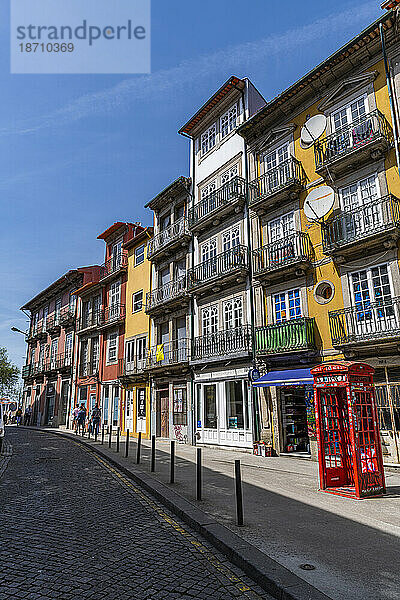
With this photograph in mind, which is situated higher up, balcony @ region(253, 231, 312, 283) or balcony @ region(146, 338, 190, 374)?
balcony @ region(253, 231, 312, 283)

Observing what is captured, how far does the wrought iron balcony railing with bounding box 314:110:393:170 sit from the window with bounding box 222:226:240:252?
4950mm

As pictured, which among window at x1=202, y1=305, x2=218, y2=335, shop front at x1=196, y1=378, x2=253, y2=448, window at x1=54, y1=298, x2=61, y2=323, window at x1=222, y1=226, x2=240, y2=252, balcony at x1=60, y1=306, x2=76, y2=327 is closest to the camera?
shop front at x1=196, y1=378, x2=253, y2=448

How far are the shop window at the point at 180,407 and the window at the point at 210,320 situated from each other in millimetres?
3483

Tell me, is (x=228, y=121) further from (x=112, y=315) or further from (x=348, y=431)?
(x=348, y=431)

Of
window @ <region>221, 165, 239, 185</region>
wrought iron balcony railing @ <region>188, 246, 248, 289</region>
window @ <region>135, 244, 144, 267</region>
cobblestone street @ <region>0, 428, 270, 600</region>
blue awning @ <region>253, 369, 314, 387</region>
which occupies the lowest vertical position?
cobblestone street @ <region>0, 428, 270, 600</region>

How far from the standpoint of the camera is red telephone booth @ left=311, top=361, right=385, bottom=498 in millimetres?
8305

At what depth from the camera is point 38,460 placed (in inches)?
548

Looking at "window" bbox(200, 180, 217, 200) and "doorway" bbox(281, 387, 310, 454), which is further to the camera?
"window" bbox(200, 180, 217, 200)

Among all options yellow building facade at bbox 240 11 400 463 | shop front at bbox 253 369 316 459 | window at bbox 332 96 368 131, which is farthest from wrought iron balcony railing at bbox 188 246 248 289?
window at bbox 332 96 368 131

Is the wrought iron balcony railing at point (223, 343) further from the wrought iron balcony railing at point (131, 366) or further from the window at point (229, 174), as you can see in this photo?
the window at point (229, 174)

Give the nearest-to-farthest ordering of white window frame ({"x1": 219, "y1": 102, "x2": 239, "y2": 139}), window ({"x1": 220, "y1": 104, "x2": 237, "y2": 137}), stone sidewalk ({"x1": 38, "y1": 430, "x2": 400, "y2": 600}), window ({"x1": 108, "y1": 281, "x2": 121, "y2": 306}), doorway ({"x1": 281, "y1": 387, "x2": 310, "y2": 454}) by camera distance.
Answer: stone sidewalk ({"x1": 38, "y1": 430, "x2": 400, "y2": 600})
doorway ({"x1": 281, "y1": 387, "x2": 310, "y2": 454})
white window frame ({"x1": 219, "y1": 102, "x2": 239, "y2": 139})
window ({"x1": 220, "y1": 104, "x2": 237, "y2": 137})
window ({"x1": 108, "y1": 281, "x2": 121, "y2": 306})

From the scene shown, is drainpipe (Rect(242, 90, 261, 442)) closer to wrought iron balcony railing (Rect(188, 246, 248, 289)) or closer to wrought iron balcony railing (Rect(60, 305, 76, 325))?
wrought iron balcony railing (Rect(188, 246, 248, 289))

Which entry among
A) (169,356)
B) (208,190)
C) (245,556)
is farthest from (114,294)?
(245,556)

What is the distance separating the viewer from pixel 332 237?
15148 millimetres
